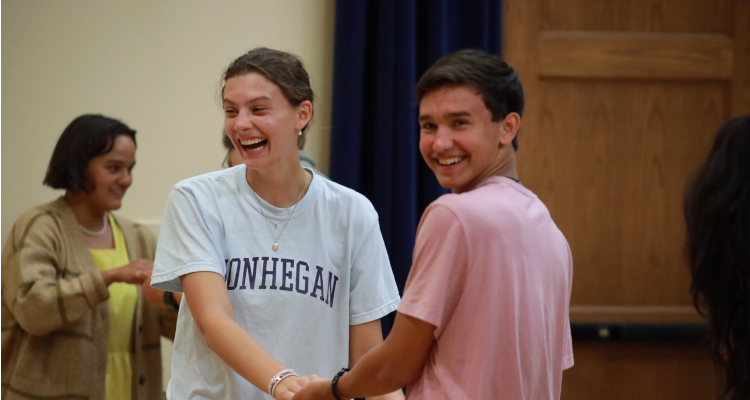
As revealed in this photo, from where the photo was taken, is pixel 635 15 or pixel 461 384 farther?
pixel 635 15

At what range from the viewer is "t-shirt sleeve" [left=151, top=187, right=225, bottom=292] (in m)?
1.45

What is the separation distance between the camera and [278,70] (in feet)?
5.20

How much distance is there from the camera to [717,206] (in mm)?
1140

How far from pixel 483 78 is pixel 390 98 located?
163 centimetres

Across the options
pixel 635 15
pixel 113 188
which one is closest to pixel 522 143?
pixel 635 15

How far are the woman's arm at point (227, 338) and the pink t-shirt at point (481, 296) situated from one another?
0.36 m

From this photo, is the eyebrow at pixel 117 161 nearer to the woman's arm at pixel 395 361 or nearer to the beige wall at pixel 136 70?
the beige wall at pixel 136 70

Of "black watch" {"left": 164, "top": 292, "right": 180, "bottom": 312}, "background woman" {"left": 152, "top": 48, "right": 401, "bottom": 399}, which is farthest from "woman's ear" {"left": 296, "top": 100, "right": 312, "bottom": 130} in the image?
"black watch" {"left": 164, "top": 292, "right": 180, "bottom": 312}

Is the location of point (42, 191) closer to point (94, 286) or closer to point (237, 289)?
point (94, 286)

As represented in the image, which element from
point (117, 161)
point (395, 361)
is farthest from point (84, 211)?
point (395, 361)

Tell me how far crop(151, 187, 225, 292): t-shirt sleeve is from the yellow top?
110 centimetres

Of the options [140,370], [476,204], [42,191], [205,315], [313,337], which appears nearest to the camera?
[476,204]

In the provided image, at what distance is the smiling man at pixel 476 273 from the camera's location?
3.63 ft

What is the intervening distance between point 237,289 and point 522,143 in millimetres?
1762
